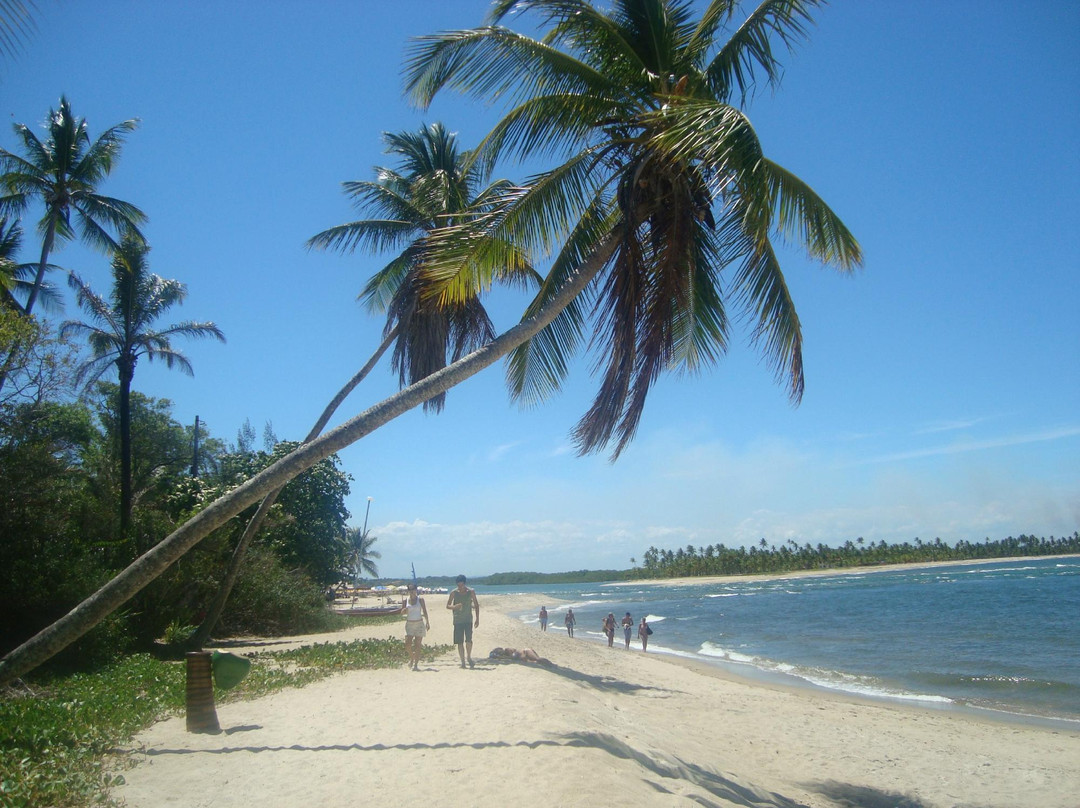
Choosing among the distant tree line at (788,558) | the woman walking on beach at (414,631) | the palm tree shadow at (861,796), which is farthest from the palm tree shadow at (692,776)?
the distant tree line at (788,558)

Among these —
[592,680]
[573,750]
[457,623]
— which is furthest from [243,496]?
[592,680]

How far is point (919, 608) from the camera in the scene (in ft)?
132

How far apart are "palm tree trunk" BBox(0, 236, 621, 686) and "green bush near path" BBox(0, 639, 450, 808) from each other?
0.74 metres

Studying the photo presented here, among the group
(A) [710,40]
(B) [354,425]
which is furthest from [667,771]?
(A) [710,40]

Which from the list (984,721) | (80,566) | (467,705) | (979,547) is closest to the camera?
(467,705)

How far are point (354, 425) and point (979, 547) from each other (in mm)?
168335

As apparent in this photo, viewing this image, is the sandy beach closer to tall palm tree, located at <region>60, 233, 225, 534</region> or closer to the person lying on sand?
the person lying on sand

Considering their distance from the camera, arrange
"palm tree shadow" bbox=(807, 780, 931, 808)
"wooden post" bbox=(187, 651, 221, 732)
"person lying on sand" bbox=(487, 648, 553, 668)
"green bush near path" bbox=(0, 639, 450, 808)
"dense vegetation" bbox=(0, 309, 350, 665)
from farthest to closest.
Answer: "person lying on sand" bbox=(487, 648, 553, 668) → "dense vegetation" bbox=(0, 309, 350, 665) → "palm tree shadow" bbox=(807, 780, 931, 808) → "wooden post" bbox=(187, 651, 221, 732) → "green bush near path" bbox=(0, 639, 450, 808)

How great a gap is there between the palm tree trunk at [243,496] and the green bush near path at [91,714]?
2.43 ft

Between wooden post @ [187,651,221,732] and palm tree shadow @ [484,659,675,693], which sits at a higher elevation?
wooden post @ [187,651,221,732]

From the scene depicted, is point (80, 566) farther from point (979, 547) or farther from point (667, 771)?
point (979, 547)

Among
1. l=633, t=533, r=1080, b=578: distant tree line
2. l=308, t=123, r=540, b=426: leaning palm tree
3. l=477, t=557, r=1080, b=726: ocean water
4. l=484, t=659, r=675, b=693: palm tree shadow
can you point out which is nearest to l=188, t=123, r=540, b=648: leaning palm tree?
l=308, t=123, r=540, b=426: leaning palm tree

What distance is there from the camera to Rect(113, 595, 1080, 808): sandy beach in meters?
5.48

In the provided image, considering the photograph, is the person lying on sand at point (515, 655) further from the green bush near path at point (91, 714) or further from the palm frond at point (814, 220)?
the palm frond at point (814, 220)
